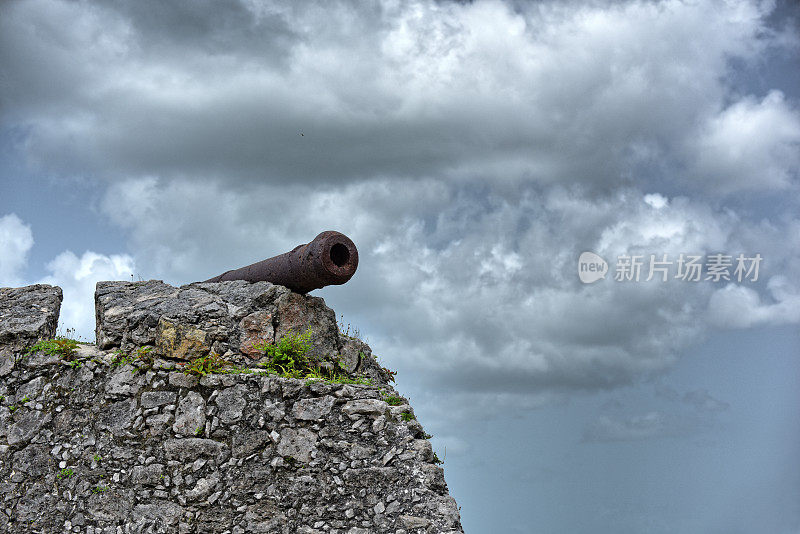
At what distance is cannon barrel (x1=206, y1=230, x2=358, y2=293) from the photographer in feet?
35.3

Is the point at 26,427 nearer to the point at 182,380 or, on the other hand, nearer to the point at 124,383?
the point at 124,383

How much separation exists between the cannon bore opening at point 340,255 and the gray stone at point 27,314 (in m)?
4.59

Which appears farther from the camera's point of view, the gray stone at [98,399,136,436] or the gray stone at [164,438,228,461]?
the gray stone at [98,399,136,436]

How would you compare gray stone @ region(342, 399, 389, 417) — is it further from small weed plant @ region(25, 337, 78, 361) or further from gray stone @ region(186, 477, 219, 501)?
small weed plant @ region(25, 337, 78, 361)

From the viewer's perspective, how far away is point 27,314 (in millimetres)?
10836

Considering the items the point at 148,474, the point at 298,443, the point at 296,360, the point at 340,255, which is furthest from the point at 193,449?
the point at 340,255

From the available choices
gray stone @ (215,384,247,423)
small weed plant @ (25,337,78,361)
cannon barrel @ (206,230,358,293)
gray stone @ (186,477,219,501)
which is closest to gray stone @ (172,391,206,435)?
gray stone @ (215,384,247,423)

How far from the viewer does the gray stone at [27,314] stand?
10.4m

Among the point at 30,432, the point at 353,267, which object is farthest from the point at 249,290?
the point at 30,432

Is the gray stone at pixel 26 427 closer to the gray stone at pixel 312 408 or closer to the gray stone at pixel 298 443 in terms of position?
the gray stone at pixel 298 443

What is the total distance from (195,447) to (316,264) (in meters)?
3.21

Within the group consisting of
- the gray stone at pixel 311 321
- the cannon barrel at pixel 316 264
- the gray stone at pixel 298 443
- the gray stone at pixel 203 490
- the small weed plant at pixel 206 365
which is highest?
the cannon barrel at pixel 316 264

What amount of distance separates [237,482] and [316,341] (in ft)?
→ 8.74

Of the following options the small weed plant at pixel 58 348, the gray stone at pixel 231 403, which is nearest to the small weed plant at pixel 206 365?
the gray stone at pixel 231 403
